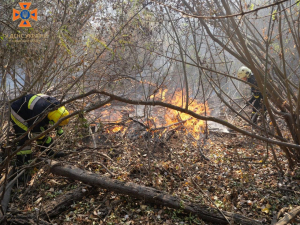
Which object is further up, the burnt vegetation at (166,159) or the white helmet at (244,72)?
the white helmet at (244,72)

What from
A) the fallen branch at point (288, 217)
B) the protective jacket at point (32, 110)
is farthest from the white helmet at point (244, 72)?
the protective jacket at point (32, 110)

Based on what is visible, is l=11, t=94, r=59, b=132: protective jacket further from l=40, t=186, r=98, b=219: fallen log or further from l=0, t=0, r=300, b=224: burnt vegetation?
l=40, t=186, r=98, b=219: fallen log

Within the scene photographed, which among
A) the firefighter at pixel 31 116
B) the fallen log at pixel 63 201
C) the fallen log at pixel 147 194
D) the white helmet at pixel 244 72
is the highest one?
the white helmet at pixel 244 72

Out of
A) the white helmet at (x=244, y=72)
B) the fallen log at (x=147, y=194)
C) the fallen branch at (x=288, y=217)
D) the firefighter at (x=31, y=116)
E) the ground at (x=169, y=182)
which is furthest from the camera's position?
the white helmet at (x=244, y=72)

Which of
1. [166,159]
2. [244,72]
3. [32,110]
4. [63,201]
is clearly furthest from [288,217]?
[244,72]

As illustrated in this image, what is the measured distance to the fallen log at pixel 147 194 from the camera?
2.99 m

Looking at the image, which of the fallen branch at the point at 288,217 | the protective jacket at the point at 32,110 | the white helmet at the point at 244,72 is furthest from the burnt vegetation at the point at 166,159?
the white helmet at the point at 244,72

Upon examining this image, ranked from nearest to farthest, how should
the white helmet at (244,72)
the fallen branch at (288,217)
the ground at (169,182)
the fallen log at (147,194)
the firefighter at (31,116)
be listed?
the fallen branch at (288,217) < the fallen log at (147,194) < the ground at (169,182) < the firefighter at (31,116) < the white helmet at (244,72)

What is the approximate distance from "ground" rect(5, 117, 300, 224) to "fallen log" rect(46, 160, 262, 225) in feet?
0.39

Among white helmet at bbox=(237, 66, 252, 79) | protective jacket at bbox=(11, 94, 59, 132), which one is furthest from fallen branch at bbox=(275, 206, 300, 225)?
white helmet at bbox=(237, 66, 252, 79)

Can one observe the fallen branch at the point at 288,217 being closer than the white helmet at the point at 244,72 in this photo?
Yes

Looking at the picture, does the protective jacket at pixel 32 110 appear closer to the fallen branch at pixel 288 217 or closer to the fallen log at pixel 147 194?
the fallen log at pixel 147 194

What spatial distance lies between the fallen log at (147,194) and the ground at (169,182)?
0.39 ft

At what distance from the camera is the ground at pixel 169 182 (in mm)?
3219
